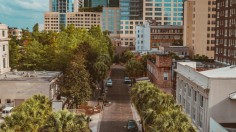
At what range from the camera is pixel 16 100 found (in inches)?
2394

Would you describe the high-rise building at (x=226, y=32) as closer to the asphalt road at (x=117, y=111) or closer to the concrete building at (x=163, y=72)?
the concrete building at (x=163, y=72)

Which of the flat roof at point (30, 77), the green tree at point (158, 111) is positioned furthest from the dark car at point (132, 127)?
the flat roof at point (30, 77)

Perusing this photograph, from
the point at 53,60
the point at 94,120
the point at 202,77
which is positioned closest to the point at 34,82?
the point at 94,120

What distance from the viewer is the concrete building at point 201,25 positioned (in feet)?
394

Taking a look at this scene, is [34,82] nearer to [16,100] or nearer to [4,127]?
[16,100]

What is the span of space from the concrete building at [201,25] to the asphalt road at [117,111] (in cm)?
4168

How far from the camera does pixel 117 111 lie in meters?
63.8

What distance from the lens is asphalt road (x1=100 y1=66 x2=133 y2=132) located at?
178 ft

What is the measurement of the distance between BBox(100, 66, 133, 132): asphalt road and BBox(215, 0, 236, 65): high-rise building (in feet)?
83.8

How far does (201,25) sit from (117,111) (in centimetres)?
6633

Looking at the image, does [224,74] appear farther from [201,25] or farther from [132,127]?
[201,25]

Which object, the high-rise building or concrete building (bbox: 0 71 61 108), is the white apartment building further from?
concrete building (bbox: 0 71 61 108)

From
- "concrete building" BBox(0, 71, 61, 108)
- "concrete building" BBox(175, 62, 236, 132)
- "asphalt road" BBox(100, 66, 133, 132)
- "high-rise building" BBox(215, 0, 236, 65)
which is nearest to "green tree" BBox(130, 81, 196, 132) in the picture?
"concrete building" BBox(175, 62, 236, 132)

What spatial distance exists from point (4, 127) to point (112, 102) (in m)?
40.1
